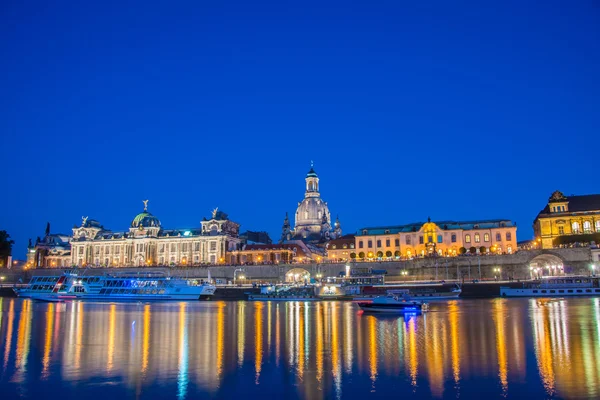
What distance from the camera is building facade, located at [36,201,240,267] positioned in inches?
4564

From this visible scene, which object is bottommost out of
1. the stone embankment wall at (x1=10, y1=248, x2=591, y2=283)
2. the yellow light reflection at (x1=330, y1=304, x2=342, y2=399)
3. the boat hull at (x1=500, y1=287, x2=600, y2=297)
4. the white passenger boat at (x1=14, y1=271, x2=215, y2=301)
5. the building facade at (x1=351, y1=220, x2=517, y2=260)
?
the yellow light reflection at (x1=330, y1=304, x2=342, y2=399)

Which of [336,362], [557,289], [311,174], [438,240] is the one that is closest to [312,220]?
[311,174]

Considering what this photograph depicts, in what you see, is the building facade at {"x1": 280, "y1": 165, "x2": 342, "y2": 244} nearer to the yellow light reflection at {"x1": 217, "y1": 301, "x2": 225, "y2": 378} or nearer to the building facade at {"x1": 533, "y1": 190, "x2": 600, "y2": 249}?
the building facade at {"x1": 533, "y1": 190, "x2": 600, "y2": 249}

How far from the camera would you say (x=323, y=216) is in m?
147

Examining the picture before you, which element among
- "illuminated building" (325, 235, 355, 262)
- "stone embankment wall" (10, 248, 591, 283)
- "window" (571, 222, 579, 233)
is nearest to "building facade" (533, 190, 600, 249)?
"window" (571, 222, 579, 233)

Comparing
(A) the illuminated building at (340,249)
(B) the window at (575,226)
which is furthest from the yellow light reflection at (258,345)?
(A) the illuminated building at (340,249)

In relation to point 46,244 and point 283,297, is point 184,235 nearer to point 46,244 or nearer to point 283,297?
point 46,244

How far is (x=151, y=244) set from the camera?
12150 cm

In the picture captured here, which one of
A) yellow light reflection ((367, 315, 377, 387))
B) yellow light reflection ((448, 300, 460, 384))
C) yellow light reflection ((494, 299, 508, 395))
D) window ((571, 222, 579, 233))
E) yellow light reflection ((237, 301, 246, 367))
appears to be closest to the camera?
yellow light reflection ((494, 299, 508, 395))

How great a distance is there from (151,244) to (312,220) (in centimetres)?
4442

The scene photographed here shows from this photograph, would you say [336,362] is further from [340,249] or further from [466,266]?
[340,249]

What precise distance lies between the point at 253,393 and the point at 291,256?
94.6 meters

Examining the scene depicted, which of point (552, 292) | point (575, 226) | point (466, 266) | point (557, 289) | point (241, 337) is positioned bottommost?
point (241, 337)

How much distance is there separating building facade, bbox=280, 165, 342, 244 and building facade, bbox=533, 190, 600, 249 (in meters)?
62.5
